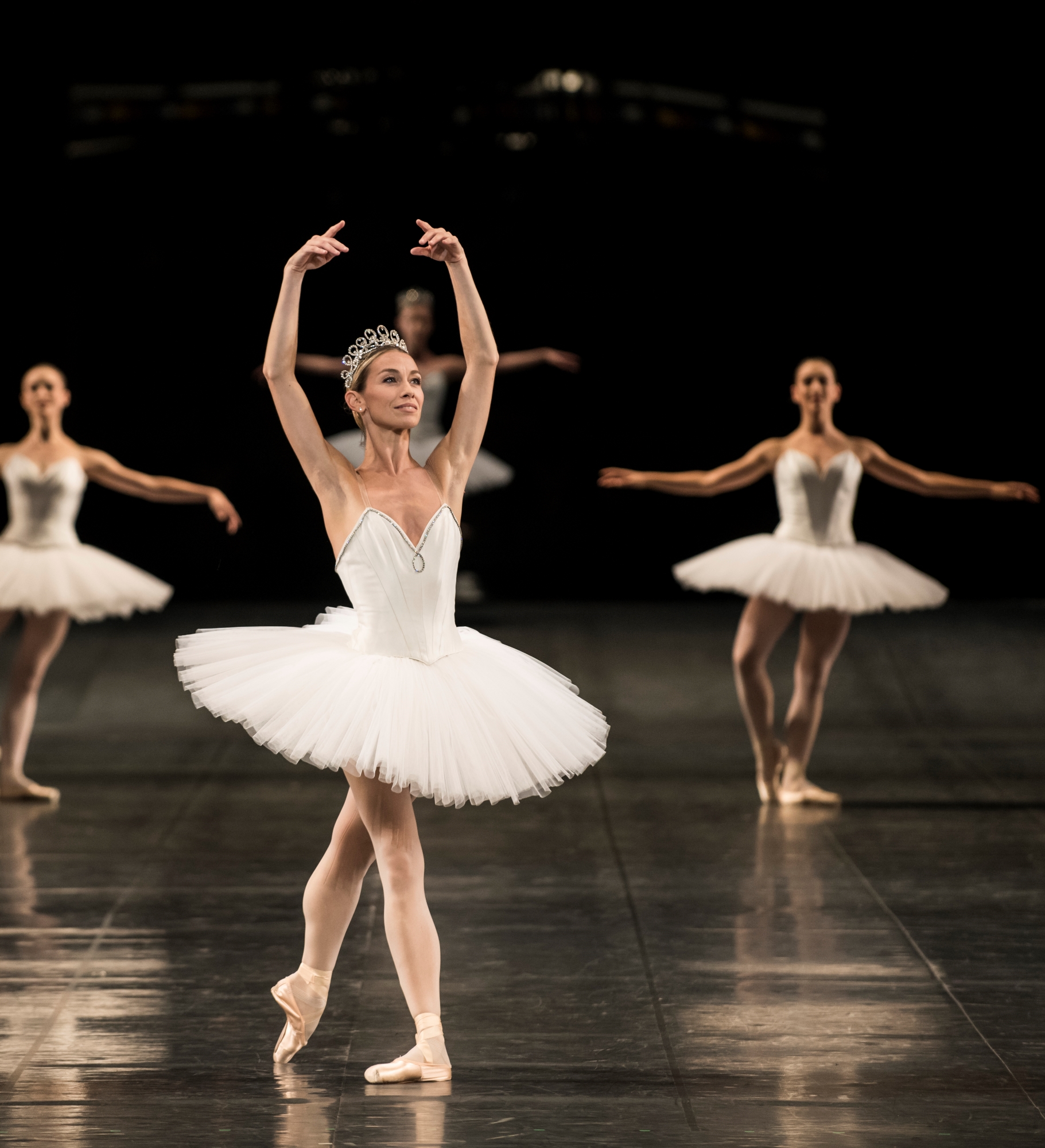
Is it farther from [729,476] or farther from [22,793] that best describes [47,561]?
[729,476]

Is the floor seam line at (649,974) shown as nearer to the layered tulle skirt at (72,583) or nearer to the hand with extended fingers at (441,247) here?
the hand with extended fingers at (441,247)

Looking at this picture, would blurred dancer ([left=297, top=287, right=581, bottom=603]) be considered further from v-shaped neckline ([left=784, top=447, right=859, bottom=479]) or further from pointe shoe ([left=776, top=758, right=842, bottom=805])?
pointe shoe ([left=776, top=758, right=842, bottom=805])

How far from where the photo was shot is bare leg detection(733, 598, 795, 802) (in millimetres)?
5555

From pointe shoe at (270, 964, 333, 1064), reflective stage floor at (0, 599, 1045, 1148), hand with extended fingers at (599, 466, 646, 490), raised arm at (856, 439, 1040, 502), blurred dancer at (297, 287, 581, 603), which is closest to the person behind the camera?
Result: reflective stage floor at (0, 599, 1045, 1148)

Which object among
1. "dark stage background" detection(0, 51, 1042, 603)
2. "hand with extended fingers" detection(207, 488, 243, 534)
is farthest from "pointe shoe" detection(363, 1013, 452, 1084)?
"dark stage background" detection(0, 51, 1042, 603)

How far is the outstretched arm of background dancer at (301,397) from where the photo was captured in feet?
9.30

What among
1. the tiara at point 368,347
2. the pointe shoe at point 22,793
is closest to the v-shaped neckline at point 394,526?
the tiara at point 368,347

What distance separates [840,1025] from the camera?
123 inches

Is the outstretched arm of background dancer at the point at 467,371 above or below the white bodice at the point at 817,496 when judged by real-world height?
above

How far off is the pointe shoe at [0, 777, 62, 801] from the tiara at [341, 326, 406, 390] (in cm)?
295

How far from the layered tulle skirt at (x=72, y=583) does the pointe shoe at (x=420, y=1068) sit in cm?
290

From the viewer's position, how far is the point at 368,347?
3.04 meters

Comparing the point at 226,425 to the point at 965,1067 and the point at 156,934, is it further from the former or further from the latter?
the point at 965,1067

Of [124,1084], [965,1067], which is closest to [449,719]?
[124,1084]
